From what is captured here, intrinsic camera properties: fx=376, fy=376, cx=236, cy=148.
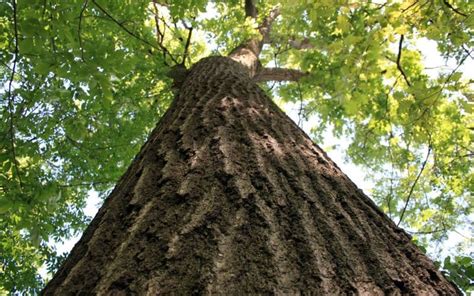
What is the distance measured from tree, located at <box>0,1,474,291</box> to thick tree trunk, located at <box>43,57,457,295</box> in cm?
15

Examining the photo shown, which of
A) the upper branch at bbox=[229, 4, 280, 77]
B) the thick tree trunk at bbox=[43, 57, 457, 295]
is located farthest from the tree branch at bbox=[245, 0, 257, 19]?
the thick tree trunk at bbox=[43, 57, 457, 295]

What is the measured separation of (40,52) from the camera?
2137mm

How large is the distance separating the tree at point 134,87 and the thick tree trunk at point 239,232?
0.15 m

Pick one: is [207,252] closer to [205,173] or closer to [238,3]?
[205,173]

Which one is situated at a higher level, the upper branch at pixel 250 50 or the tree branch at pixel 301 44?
the tree branch at pixel 301 44

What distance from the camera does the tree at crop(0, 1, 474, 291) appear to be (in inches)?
98.8

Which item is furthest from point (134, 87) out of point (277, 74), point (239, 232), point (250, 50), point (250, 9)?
point (239, 232)

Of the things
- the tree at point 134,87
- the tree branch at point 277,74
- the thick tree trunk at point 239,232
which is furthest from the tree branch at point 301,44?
the thick tree trunk at point 239,232

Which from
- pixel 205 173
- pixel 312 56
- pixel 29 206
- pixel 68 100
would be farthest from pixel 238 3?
pixel 205 173

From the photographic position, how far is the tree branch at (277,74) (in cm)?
667

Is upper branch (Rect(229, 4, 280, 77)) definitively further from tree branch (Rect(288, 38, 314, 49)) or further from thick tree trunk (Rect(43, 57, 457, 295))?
thick tree trunk (Rect(43, 57, 457, 295))

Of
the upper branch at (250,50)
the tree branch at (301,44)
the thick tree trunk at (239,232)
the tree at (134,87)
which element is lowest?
the thick tree trunk at (239,232)

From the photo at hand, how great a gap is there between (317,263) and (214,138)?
85 cm

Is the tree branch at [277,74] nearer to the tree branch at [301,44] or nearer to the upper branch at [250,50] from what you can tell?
the upper branch at [250,50]
